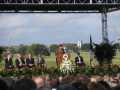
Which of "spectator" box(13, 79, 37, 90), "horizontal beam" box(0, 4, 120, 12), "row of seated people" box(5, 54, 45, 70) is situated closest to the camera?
"spectator" box(13, 79, 37, 90)

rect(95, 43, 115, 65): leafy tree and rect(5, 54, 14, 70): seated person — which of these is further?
rect(95, 43, 115, 65): leafy tree

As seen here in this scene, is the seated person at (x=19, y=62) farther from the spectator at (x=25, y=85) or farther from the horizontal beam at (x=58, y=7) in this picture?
the horizontal beam at (x=58, y=7)

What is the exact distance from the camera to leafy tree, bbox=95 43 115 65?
37.3 meters

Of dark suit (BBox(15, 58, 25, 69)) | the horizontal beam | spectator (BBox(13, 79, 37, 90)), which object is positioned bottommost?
dark suit (BBox(15, 58, 25, 69))

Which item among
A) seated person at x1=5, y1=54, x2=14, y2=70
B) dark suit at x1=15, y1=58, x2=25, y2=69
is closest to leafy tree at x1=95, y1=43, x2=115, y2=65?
dark suit at x1=15, y1=58, x2=25, y2=69

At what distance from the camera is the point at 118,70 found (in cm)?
2628

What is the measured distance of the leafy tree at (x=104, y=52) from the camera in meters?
37.3

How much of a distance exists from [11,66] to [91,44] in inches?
421

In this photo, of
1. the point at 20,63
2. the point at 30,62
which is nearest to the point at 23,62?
the point at 20,63

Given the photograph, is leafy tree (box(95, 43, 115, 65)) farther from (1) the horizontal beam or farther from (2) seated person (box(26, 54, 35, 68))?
(1) the horizontal beam

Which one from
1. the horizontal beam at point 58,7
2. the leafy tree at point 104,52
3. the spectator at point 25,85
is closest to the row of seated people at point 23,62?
the leafy tree at point 104,52

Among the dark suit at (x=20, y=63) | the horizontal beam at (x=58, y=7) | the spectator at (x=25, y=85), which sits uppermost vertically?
the spectator at (x=25, y=85)

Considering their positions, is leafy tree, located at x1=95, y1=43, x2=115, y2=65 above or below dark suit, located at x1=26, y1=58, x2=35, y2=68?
below

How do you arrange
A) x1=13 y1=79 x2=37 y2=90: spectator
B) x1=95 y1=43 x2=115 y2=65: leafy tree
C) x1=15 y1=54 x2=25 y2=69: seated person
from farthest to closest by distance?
x1=95 y1=43 x2=115 y2=65: leafy tree
x1=15 y1=54 x2=25 y2=69: seated person
x1=13 y1=79 x2=37 y2=90: spectator
